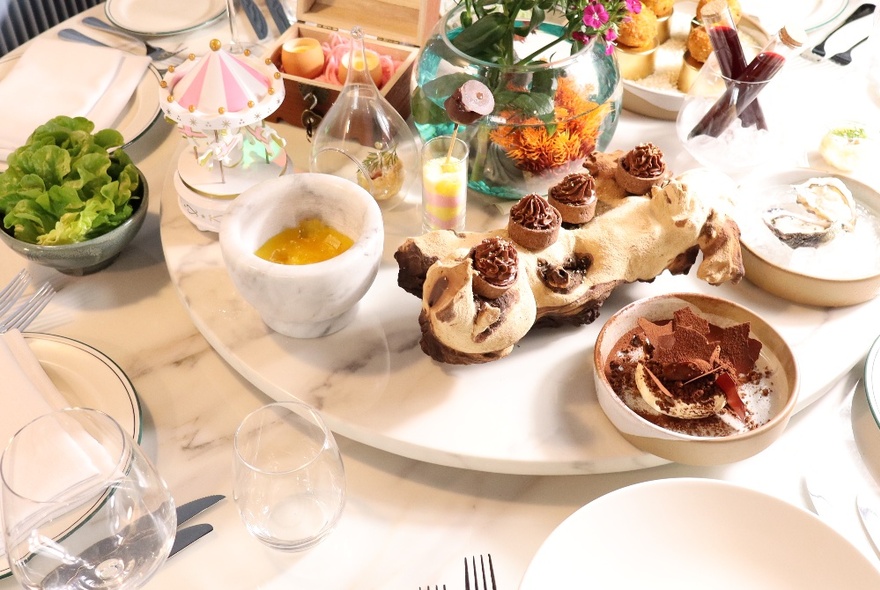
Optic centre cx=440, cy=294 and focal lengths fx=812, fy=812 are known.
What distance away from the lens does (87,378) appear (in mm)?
894

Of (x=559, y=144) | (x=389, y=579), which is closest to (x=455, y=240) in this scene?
(x=559, y=144)

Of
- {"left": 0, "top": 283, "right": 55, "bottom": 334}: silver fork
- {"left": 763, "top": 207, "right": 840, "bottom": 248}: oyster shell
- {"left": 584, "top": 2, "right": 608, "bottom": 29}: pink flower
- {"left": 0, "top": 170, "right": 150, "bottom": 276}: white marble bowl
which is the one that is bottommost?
{"left": 0, "top": 283, "right": 55, "bottom": 334}: silver fork

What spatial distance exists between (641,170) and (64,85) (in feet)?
2.90

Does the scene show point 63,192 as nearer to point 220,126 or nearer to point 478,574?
point 220,126

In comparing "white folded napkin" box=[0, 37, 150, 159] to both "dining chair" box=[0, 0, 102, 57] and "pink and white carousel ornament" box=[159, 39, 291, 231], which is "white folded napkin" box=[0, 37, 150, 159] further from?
"dining chair" box=[0, 0, 102, 57]

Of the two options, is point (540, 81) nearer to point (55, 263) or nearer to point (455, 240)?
point (455, 240)

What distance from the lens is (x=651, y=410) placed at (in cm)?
84

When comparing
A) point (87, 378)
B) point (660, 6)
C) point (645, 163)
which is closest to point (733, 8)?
point (660, 6)

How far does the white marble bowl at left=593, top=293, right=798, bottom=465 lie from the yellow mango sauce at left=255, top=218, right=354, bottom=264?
33 cm

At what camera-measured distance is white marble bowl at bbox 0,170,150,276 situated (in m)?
0.97

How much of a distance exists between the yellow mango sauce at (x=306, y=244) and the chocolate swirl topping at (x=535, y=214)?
0.20 meters

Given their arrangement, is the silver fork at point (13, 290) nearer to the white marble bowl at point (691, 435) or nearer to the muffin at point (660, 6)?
the white marble bowl at point (691, 435)

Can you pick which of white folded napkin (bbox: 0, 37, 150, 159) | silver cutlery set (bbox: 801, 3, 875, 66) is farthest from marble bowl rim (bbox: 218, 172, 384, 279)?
silver cutlery set (bbox: 801, 3, 875, 66)

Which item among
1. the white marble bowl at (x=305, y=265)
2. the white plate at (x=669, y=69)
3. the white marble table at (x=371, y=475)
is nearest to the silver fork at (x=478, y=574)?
the white marble table at (x=371, y=475)
